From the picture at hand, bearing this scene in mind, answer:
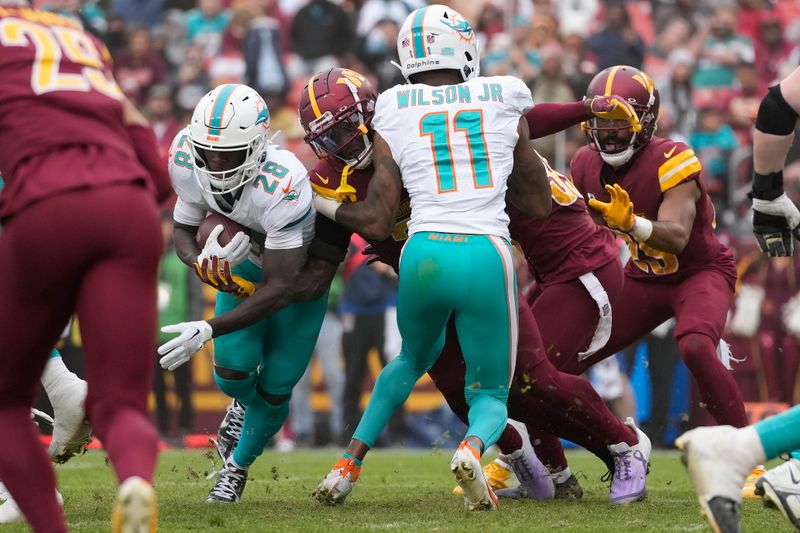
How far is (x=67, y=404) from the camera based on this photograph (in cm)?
506

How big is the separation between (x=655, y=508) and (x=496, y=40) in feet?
25.6

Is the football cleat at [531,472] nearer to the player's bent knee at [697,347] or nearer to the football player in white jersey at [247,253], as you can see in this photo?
the player's bent knee at [697,347]

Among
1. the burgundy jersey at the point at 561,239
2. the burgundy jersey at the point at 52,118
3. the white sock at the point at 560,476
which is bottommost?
the white sock at the point at 560,476

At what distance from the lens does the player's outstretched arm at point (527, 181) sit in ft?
16.7

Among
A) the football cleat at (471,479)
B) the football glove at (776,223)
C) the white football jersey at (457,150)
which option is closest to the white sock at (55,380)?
Answer: the white football jersey at (457,150)

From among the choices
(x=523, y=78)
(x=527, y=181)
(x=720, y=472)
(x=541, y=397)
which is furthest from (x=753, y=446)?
(x=523, y=78)

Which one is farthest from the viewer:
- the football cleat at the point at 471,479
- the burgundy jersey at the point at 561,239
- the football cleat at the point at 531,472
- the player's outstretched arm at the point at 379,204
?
the burgundy jersey at the point at 561,239

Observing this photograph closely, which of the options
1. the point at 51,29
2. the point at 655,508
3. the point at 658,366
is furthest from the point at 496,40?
the point at 51,29

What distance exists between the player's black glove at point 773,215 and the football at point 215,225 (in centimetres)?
217

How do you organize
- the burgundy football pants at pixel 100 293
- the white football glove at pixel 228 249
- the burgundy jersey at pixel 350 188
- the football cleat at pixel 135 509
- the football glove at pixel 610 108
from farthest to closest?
the football glove at pixel 610 108, the burgundy jersey at pixel 350 188, the white football glove at pixel 228 249, the burgundy football pants at pixel 100 293, the football cleat at pixel 135 509

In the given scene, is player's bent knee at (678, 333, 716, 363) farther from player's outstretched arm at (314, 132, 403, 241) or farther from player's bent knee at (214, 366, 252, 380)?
player's bent knee at (214, 366, 252, 380)

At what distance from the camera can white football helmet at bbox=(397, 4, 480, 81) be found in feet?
17.2

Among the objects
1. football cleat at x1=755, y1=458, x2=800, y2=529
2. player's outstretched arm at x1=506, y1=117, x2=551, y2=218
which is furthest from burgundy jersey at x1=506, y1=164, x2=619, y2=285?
football cleat at x1=755, y1=458, x2=800, y2=529

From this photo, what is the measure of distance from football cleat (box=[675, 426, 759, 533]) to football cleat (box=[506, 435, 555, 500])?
2040mm
